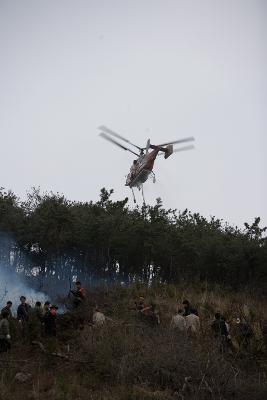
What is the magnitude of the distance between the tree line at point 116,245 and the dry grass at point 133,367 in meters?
16.2

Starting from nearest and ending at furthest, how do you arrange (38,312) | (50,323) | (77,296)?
(50,323) → (38,312) → (77,296)

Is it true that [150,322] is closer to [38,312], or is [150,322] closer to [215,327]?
[215,327]

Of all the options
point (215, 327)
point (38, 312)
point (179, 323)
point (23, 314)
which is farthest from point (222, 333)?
point (23, 314)

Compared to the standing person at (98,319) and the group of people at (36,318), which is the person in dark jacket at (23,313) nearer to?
the group of people at (36,318)

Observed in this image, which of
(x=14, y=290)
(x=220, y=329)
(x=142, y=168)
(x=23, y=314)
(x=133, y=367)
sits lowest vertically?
(x=133, y=367)

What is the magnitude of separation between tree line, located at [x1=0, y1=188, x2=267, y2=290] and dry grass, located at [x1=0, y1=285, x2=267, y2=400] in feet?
53.1

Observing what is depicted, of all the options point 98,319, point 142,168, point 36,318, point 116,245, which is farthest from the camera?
point 116,245

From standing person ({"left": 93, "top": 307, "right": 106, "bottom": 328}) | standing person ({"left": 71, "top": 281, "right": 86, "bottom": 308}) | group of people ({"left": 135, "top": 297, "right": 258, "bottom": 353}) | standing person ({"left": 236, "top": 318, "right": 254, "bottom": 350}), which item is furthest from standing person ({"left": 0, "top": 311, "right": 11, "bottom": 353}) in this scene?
standing person ({"left": 236, "top": 318, "right": 254, "bottom": 350})

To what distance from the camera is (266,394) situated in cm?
1399

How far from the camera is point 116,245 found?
121ft

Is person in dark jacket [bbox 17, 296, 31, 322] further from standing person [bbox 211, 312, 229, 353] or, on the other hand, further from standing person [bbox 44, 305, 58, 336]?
standing person [bbox 211, 312, 229, 353]

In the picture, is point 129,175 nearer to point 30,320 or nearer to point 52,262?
point 52,262

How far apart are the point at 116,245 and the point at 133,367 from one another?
72.7 ft

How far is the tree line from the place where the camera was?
35031 mm
